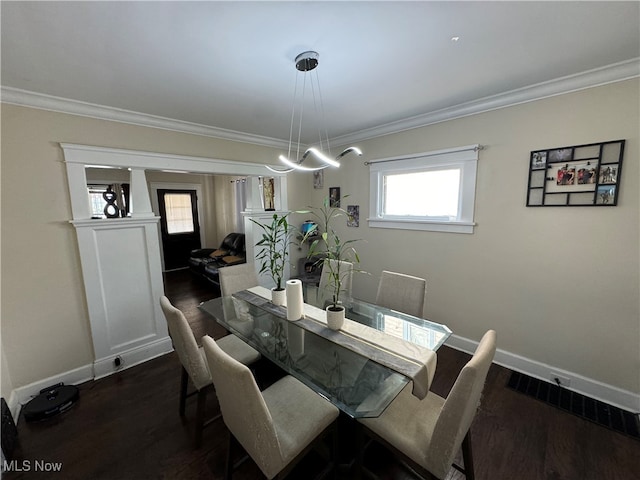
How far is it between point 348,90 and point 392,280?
165 cm

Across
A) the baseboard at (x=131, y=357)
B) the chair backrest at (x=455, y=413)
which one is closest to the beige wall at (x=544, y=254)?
the chair backrest at (x=455, y=413)

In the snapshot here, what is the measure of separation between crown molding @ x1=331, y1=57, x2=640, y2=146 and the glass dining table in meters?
1.99

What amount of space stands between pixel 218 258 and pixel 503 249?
4811mm

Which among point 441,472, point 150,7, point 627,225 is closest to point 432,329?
point 441,472

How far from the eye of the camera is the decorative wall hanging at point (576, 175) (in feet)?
5.90

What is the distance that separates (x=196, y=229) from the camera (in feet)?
21.1

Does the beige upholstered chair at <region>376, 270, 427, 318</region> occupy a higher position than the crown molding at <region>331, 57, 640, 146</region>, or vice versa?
the crown molding at <region>331, 57, 640, 146</region>

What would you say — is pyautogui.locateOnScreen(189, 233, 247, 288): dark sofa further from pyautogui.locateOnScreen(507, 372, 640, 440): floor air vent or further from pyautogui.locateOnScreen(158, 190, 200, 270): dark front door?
pyautogui.locateOnScreen(507, 372, 640, 440): floor air vent

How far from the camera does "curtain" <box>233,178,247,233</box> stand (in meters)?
5.73

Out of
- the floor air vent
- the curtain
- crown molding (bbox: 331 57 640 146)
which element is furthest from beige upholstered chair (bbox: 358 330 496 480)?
the curtain

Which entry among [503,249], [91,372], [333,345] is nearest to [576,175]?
[503,249]

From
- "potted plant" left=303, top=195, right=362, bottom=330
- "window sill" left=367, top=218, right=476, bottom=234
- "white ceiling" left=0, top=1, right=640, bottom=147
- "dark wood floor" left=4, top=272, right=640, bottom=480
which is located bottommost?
"dark wood floor" left=4, top=272, right=640, bottom=480

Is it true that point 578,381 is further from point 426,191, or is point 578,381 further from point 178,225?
point 178,225

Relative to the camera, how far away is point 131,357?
251 cm
